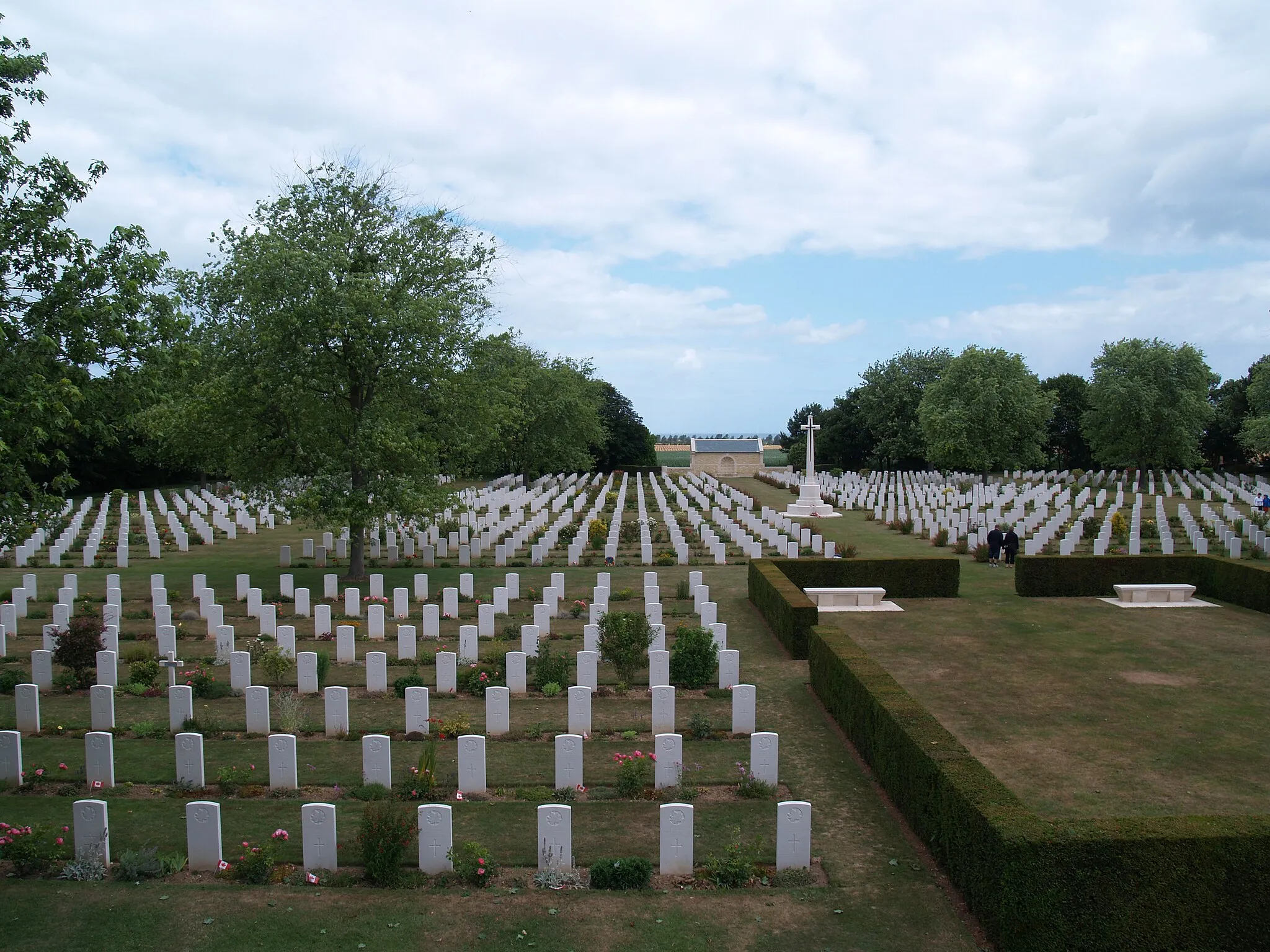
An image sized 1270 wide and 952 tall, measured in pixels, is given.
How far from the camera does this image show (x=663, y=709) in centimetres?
1048

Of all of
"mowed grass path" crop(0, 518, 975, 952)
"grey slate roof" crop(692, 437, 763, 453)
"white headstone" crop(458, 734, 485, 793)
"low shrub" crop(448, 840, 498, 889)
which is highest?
"grey slate roof" crop(692, 437, 763, 453)

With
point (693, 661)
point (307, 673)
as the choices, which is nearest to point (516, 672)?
point (693, 661)

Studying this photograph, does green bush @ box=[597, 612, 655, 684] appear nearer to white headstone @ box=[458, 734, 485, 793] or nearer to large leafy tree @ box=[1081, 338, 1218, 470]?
white headstone @ box=[458, 734, 485, 793]

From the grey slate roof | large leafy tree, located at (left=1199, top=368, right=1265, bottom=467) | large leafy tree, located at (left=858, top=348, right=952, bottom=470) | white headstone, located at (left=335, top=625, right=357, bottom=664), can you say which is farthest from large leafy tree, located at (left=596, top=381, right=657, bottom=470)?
white headstone, located at (left=335, top=625, right=357, bottom=664)

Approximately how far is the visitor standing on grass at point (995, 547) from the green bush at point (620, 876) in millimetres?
19652

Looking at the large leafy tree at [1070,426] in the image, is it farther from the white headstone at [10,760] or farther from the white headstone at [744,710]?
the white headstone at [10,760]

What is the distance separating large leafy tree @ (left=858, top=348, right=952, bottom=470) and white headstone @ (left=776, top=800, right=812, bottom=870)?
57.3m

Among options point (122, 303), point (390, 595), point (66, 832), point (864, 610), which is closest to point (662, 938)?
point (66, 832)

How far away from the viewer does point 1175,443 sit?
51.1 meters

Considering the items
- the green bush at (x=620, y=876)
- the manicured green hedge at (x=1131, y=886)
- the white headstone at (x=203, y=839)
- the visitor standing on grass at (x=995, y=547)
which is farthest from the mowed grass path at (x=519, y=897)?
the visitor standing on grass at (x=995, y=547)

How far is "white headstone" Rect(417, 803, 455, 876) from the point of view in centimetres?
709

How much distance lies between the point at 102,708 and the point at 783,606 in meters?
9.90

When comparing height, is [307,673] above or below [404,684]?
above

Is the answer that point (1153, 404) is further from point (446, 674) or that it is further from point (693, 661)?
point (446, 674)
